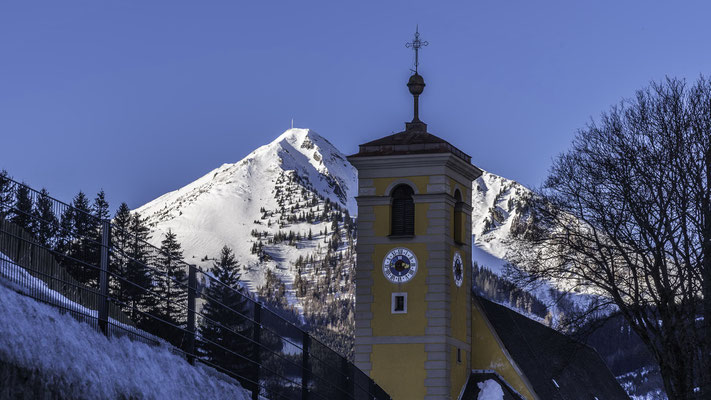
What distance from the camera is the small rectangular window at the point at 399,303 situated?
5481 centimetres

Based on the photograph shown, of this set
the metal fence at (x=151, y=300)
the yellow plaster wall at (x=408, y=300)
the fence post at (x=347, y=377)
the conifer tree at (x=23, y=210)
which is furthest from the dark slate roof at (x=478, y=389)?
the conifer tree at (x=23, y=210)

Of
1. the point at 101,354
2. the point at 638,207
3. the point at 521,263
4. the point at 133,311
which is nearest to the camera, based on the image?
the point at 101,354

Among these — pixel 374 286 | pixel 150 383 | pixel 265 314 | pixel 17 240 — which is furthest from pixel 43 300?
pixel 374 286

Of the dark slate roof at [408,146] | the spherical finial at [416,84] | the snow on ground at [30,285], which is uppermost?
the spherical finial at [416,84]

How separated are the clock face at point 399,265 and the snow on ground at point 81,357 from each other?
31.1 metres

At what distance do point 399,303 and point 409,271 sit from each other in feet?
4.43

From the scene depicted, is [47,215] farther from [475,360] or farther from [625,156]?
[475,360]

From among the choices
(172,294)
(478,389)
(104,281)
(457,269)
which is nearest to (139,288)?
(172,294)

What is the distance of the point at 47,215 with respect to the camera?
21.3 metres

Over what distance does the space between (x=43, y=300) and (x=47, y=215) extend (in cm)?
177

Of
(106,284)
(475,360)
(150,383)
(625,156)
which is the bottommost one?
(150,383)

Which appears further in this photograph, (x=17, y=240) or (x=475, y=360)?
(x=475, y=360)

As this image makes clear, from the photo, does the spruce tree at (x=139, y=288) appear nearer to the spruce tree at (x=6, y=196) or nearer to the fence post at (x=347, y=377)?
the spruce tree at (x=6, y=196)

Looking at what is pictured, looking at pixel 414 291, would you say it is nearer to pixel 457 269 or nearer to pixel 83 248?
pixel 457 269
